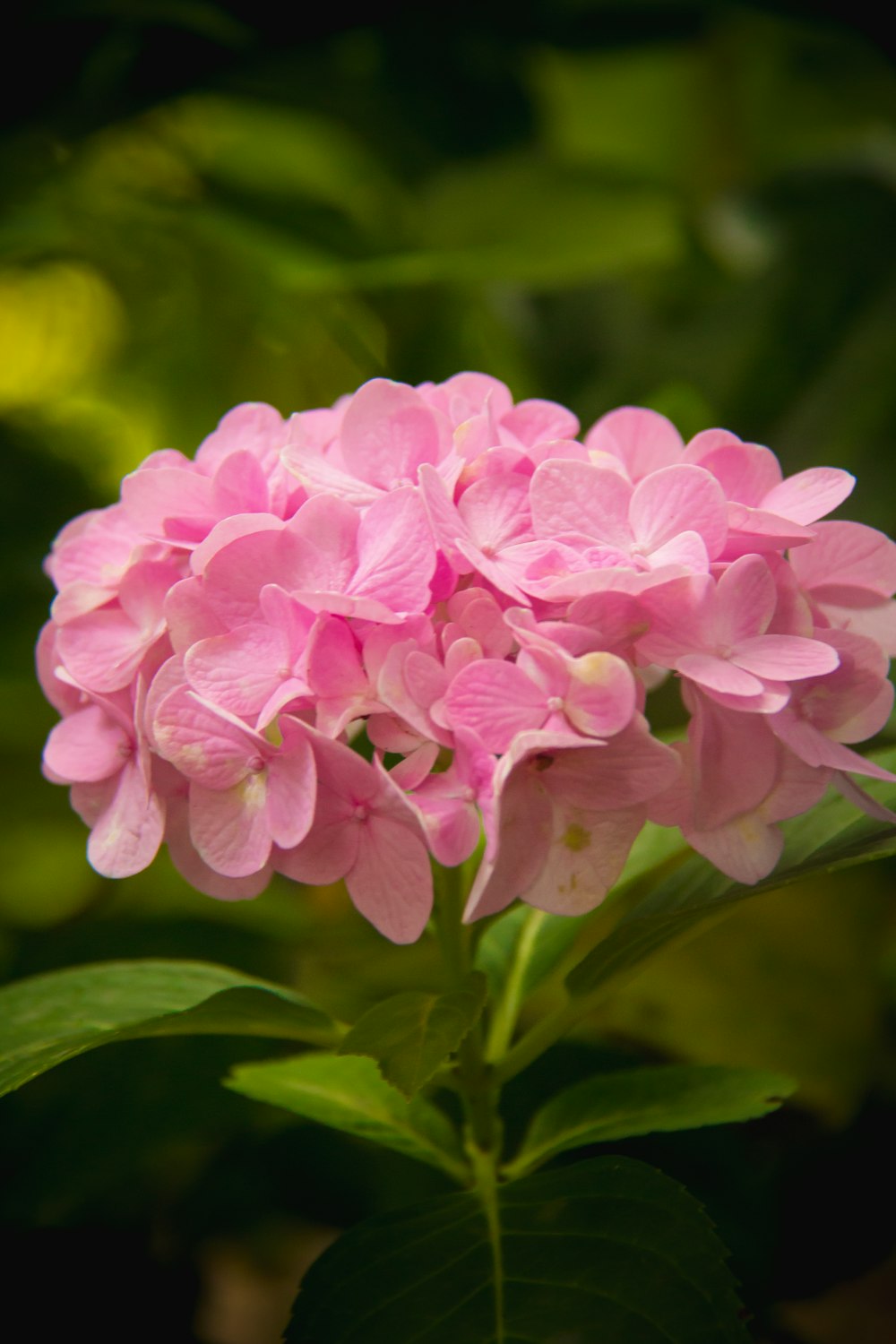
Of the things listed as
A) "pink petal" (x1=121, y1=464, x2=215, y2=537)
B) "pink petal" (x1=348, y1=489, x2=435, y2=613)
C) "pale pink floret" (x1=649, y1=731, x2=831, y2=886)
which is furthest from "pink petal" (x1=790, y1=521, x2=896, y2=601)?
"pink petal" (x1=121, y1=464, x2=215, y2=537)

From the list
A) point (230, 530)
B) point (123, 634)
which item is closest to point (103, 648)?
point (123, 634)

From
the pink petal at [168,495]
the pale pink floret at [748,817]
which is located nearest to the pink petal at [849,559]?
the pale pink floret at [748,817]

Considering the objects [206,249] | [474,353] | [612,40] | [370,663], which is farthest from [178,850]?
[612,40]

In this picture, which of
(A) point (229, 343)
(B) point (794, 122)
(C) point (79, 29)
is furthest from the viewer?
(B) point (794, 122)

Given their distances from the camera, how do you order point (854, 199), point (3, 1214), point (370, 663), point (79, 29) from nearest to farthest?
point (370, 663) < point (3, 1214) < point (79, 29) < point (854, 199)

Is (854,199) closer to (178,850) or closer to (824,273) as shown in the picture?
(824,273)

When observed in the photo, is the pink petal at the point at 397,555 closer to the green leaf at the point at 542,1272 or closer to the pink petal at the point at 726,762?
the pink petal at the point at 726,762
